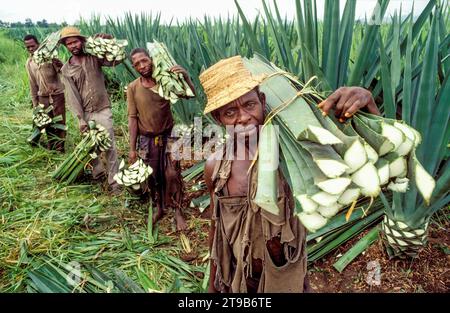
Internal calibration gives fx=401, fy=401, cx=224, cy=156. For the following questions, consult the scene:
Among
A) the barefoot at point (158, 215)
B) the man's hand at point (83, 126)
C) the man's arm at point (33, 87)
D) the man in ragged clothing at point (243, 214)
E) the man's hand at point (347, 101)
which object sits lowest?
the barefoot at point (158, 215)

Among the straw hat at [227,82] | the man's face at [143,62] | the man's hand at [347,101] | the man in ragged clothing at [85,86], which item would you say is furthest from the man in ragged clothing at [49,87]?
the man's hand at [347,101]

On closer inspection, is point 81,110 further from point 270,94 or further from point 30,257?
point 270,94

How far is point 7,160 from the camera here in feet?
13.6

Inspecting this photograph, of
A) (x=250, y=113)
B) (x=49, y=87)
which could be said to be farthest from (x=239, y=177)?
(x=49, y=87)

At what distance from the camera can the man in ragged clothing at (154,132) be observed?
2.77 metres

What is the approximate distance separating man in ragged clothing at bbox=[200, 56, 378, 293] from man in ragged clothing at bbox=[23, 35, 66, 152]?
365 centimetres

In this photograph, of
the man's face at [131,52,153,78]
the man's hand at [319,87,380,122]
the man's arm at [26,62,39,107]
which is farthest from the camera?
the man's arm at [26,62,39,107]

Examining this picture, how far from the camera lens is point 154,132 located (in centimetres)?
290

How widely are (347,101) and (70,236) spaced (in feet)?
7.99

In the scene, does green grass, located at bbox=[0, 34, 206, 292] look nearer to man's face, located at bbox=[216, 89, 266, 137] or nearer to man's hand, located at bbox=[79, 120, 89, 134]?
man's hand, located at bbox=[79, 120, 89, 134]

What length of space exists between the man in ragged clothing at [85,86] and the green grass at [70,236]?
49 cm

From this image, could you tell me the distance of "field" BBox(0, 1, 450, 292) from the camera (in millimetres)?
1841

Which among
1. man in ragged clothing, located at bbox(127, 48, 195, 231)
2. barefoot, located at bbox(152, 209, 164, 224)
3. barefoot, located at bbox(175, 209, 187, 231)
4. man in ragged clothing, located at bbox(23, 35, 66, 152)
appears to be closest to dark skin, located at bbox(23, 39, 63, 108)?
man in ragged clothing, located at bbox(23, 35, 66, 152)

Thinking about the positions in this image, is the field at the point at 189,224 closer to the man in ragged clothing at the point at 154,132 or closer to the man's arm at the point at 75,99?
the man in ragged clothing at the point at 154,132
